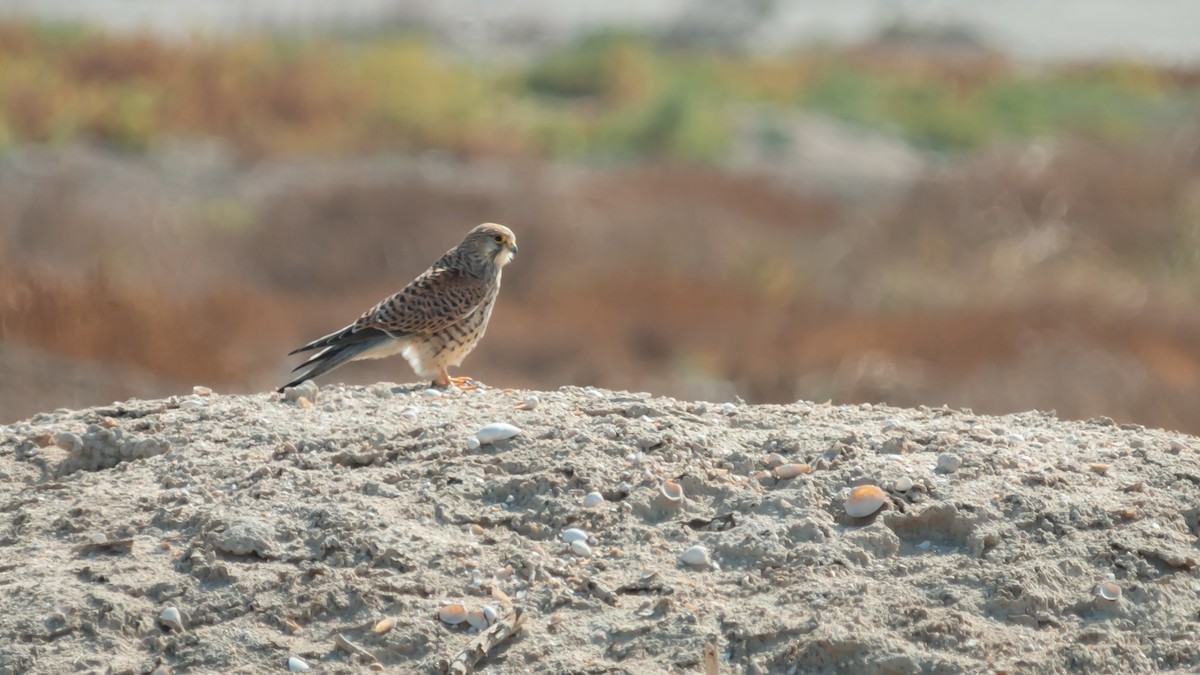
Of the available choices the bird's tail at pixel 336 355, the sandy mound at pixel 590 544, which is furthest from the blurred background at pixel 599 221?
the sandy mound at pixel 590 544

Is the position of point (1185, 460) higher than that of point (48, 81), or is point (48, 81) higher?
point (48, 81)

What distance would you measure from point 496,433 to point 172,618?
3.82 feet

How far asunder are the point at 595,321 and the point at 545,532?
11868 millimetres

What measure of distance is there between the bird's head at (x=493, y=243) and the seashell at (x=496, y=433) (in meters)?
2.21

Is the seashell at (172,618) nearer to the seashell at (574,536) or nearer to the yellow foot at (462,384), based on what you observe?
the seashell at (574,536)

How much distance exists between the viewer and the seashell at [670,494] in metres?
4.67

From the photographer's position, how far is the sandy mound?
416 cm

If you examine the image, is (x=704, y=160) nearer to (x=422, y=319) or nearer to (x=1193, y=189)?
(x=1193, y=189)

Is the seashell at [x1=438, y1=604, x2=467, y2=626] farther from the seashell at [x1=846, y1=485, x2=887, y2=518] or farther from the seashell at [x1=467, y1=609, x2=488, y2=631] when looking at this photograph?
the seashell at [x1=846, y1=485, x2=887, y2=518]

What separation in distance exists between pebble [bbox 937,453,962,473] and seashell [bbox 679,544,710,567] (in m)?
0.84

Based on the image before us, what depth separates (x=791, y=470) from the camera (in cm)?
483

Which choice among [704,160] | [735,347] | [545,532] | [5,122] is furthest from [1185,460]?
[704,160]

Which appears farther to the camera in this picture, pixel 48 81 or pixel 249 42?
pixel 249 42

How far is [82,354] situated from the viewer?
38.1 feet
